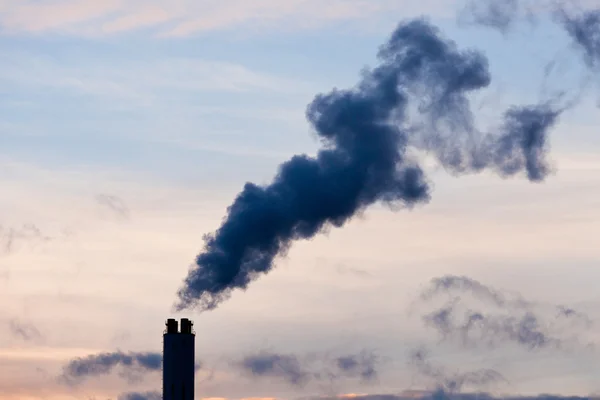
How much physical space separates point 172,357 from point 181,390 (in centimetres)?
280

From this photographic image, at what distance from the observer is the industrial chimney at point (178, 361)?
10500 cm

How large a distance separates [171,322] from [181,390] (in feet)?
19.0

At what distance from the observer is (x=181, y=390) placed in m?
105

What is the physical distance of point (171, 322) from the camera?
10731 centimetres

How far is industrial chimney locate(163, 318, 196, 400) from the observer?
105 m

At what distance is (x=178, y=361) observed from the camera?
347 ft

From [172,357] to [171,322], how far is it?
3.02 m

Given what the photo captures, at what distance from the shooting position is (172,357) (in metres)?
106
